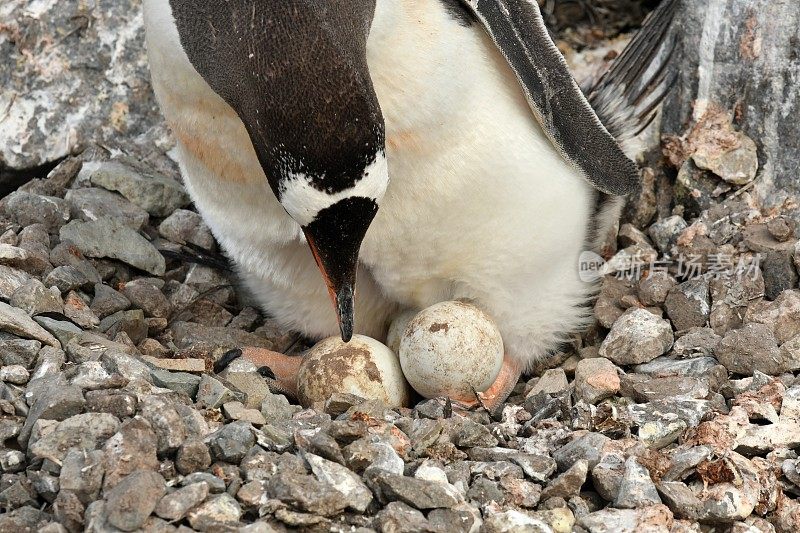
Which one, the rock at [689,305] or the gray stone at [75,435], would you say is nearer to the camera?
the gray stone at [75,435]

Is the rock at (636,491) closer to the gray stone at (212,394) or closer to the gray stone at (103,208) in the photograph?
the gray stone at (212,394)

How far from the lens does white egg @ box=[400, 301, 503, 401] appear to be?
3.27m

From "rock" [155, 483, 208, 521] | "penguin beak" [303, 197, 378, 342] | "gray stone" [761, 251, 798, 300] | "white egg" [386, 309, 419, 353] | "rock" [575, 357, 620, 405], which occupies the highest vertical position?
"penguin beak" [303, 197, 378, 342]

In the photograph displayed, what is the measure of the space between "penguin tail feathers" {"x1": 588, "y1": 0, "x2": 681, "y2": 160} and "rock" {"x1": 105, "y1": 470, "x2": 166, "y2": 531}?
234 cm

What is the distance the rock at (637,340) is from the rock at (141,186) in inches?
66.5

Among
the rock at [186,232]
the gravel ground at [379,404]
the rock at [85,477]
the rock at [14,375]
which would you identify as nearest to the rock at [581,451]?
the gravel ground at [379,404]

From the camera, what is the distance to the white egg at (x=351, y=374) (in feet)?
10.6

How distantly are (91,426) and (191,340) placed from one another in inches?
46.6

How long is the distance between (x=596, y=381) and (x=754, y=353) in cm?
47

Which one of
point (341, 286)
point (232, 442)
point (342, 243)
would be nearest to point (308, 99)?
point (342, 243)

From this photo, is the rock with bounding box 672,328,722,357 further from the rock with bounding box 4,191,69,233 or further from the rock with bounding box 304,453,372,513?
the rock with bounding box 4,191,69,233

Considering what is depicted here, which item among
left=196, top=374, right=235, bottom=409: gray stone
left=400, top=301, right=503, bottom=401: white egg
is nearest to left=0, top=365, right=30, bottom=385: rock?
left=196, top=374, right=235, bottom=409: gray stone

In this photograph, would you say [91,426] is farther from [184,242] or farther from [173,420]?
[184,242]

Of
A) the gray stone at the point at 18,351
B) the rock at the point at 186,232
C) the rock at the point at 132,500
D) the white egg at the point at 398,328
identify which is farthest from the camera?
the rock at the point at 186,232
